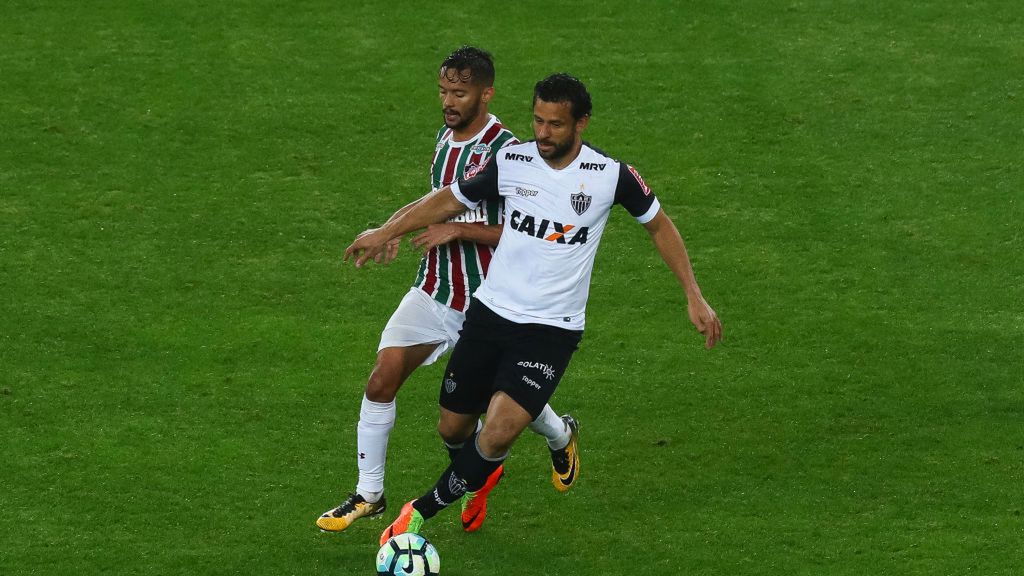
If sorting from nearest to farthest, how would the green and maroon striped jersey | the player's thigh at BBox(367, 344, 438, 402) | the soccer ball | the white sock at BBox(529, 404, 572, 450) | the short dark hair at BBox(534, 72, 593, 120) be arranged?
the soccer ball, the short dark hair at BBox(534, 72, 593, 120), the player's thigh at BBox(367, 344, 438, 402), the green and maroon striped jersey, the white sock at BBox(529, 404, 572, 450)

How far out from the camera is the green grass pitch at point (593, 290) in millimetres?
8711

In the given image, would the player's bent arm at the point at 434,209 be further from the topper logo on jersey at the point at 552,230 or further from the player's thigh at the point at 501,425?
the player's thigh at the point at 501,425

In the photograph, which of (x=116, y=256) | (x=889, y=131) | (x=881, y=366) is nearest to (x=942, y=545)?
(x=881, y=366)

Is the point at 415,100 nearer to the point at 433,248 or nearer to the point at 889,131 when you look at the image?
the point at 889,131

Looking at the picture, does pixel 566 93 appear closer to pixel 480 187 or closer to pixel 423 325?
pixel 480 187

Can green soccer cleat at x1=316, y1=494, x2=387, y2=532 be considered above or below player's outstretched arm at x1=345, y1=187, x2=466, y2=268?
below

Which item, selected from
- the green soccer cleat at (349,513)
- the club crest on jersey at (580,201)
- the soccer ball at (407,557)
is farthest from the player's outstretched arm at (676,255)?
the green soccer cleat at (349,513)

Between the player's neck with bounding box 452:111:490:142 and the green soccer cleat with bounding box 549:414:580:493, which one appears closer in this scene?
the player's neck with bounding box 452:111:490:142

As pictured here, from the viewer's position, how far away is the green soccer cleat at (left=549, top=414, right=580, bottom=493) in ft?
29.7

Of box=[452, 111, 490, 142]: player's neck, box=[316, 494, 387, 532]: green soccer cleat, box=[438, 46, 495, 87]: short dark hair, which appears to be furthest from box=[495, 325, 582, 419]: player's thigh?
box=[438, 46, 495, 87]: short dark hair

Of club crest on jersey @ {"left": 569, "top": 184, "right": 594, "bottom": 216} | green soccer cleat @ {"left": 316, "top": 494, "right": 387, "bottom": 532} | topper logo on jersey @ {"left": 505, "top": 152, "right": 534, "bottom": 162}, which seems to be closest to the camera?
club crest on jersey @ {"left": 569, "top": 184, "right": 594, "bottom": 216}

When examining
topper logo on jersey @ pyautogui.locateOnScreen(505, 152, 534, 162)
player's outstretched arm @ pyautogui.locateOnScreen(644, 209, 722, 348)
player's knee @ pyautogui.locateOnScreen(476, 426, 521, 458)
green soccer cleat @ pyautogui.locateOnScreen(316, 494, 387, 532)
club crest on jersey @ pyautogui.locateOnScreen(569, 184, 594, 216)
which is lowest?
green soccer cleat @ pyautogui.locateOnScreen(316, 494, 387, 532)

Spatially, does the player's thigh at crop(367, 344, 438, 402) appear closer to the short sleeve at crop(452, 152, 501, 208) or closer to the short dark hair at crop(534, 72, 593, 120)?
the short sleeve at crop(452, 152, 501, 208)

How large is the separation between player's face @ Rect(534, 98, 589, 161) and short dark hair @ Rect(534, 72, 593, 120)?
2cm
